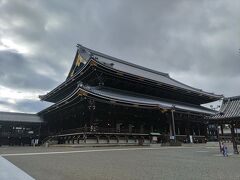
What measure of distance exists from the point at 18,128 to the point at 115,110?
20880 mm

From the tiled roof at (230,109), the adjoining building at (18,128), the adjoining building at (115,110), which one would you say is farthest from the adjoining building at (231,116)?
the adjoining building at (18,128)

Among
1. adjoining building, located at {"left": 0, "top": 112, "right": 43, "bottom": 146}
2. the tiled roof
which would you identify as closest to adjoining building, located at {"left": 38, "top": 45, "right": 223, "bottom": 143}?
adjoining building, located at {"left": 0, "top": 112, "right": 43, "bottom": 146}

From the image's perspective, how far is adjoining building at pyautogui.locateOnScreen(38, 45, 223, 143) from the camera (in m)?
27.9

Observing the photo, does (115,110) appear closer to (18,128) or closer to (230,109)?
(230,109)

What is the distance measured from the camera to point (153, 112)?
110ft

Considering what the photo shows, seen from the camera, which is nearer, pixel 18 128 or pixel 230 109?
pixel 230 109

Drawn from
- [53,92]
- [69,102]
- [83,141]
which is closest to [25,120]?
[53,92]

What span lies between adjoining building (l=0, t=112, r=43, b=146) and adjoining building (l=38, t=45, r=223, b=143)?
195 centimetres

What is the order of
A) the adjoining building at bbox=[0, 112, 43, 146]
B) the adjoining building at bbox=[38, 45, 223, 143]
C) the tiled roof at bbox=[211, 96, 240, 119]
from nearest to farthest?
the tiled roof at bbox=[211, 96, 240, 119]
the adjoining building at bbox=[38, 45, 223, 143]
the adjoining building at bbox=[0, 112, 43, 146]

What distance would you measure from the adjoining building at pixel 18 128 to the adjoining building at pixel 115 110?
1.95 m

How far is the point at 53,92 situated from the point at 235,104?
110 ft

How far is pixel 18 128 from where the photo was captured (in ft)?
134

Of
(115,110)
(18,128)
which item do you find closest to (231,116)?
(115,110)

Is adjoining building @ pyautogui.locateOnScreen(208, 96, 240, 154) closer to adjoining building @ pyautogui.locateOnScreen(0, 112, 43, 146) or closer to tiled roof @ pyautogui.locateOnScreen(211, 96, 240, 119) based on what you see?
tiled roof @ pyautogui.locateOnScreen(211, 96, 240, 119)
